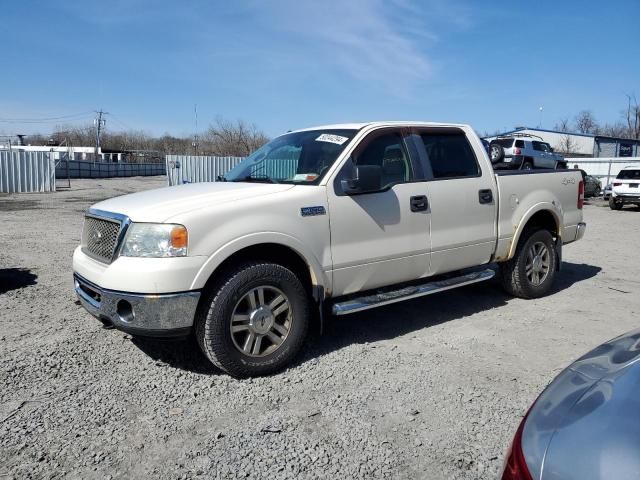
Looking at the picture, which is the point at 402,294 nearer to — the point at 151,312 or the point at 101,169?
the point at 151,312

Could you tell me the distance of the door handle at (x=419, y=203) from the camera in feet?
15.1

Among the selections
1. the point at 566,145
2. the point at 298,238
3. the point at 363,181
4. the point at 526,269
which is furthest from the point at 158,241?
Result: the point at 566,145

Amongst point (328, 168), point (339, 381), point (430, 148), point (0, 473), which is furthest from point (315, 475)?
point (430, 148)

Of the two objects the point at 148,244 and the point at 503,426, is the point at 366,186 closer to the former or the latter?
the point at 148,244

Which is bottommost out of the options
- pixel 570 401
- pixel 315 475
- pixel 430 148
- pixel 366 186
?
pixel 315 475

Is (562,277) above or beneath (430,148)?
beneath


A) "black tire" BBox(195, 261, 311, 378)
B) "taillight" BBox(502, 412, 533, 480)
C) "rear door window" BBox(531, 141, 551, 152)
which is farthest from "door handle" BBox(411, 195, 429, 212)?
"rear door window" BBox(531, 141, 551, 152)

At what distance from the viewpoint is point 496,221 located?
5391 mm

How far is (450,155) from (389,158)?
826 mm

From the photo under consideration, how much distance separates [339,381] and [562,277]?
494 centimetres

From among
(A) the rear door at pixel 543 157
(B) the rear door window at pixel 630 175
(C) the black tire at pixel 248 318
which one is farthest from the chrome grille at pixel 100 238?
(A) the rear door at pixel 543 157

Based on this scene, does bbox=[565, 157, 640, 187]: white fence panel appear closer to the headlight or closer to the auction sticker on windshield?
the auction sticker on windshield

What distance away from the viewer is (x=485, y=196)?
5.23 metres

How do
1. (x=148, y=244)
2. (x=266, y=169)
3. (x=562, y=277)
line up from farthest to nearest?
1. (x=562, y=277)
2. (x=266, y=169)
3. (x=148, y=244)
